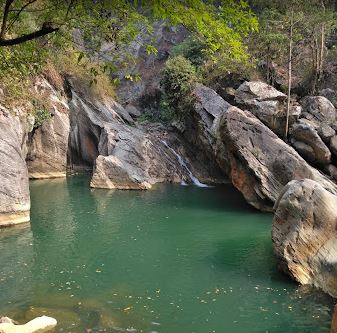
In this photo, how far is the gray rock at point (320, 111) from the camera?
27.2 metres

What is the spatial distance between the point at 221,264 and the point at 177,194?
47.9 ft

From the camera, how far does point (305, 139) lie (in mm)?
26219

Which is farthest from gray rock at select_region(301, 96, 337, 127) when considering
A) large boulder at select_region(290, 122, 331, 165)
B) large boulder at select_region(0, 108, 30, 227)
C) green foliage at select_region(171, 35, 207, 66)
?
large boulder at select_region(0, 108, 30, 227)

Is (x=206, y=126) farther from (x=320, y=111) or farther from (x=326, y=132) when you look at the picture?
(x=326, y=132)

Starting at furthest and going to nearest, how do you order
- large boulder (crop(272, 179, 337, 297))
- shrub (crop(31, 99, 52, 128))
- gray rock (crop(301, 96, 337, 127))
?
shrub (crop(31, 99, 52, 128)) → gray rock (crop(301, 96, 337, 127)) → large boulder (crop(272, 179, 337, 297))

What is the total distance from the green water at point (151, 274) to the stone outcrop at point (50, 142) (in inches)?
442

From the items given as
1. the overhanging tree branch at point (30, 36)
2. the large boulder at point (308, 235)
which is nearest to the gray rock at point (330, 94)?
the large boulder at point (308, 235)

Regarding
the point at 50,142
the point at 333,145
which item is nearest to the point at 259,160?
the point at 333,145

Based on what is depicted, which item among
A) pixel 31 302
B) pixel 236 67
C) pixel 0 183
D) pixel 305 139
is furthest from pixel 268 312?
pixel 236 67

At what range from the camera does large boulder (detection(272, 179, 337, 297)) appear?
1388cm

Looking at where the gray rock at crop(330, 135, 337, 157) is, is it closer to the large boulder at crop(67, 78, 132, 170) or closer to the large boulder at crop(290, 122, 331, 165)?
the large boulder at crop(290, 122, 331, 165)

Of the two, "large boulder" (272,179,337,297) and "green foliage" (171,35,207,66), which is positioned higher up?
"green foliage" (171,35,207,66)

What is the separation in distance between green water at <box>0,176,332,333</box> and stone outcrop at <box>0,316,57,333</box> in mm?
277

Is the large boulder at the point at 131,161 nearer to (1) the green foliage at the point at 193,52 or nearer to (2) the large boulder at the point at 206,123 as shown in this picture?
(2) the large boulder at the point at 206,123
